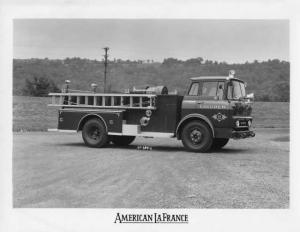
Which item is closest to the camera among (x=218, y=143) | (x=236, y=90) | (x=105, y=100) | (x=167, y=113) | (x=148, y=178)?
(x=148, y=178)

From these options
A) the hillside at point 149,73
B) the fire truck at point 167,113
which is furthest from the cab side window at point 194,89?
the hillside at point 149,73

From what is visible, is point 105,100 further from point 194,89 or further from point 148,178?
point 148,178

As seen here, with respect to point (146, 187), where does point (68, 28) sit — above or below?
above

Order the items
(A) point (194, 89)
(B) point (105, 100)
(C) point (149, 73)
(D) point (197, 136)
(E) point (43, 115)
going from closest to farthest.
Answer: (D) point (197, 136) → (A) point (194, 89) → (B) point (105, 100) → (E) point (43, 115) → (C) point (149, 73)

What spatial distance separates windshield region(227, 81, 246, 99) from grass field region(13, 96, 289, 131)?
10.1m

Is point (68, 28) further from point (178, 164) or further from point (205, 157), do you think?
point (205, 157)

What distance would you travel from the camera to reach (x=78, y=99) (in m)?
14.5

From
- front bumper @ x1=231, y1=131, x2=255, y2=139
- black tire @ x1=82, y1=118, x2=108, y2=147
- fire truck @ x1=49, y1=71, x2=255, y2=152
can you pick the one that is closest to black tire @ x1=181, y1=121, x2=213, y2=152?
fire truck @ x1=49, y1=71, x2=255, y2=152

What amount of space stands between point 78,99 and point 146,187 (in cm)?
669

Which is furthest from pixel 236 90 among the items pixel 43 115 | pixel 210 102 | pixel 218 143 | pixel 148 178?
pixel 43 115

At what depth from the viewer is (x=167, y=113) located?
530 inches

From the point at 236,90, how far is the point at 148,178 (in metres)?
5.13

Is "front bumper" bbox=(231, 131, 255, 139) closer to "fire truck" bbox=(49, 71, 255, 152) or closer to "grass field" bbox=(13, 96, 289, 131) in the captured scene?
"fire truck" bbox=(49, 71, 255, 152)
